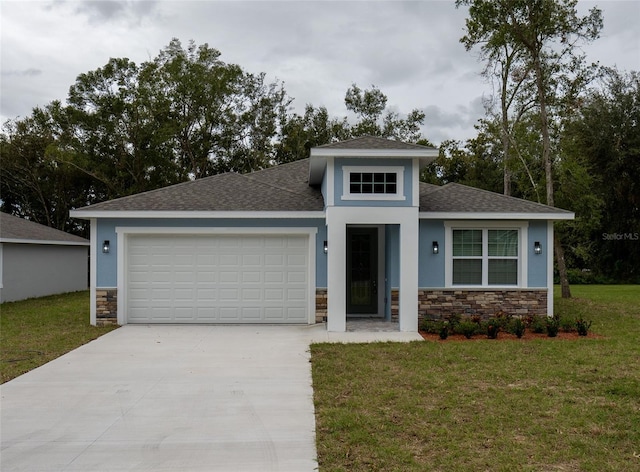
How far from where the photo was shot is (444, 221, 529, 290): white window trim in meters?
12.2

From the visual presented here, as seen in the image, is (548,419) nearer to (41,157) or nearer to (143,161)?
(143,161)

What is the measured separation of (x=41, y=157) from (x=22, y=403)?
29091mm

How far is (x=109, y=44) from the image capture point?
1049 inches

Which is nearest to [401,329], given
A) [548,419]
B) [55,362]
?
[548,419]

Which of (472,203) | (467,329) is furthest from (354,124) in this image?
(467,329)

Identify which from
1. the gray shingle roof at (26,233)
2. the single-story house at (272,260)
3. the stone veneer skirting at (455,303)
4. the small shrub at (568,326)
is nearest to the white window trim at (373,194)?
the single-story house at (272,260)

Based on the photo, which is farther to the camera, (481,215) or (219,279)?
(219,279)

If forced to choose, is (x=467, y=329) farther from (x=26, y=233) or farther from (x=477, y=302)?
(x=26, y=233)

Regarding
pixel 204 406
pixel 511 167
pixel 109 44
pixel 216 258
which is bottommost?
pixel 204 406

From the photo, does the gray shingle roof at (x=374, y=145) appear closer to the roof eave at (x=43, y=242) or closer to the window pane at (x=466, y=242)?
the window pane at (x=466, y=242)

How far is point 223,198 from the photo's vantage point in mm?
12734

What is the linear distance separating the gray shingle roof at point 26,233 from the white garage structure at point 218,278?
293 inches

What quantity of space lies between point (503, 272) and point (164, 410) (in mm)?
8804

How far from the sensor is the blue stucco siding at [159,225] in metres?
12.1
